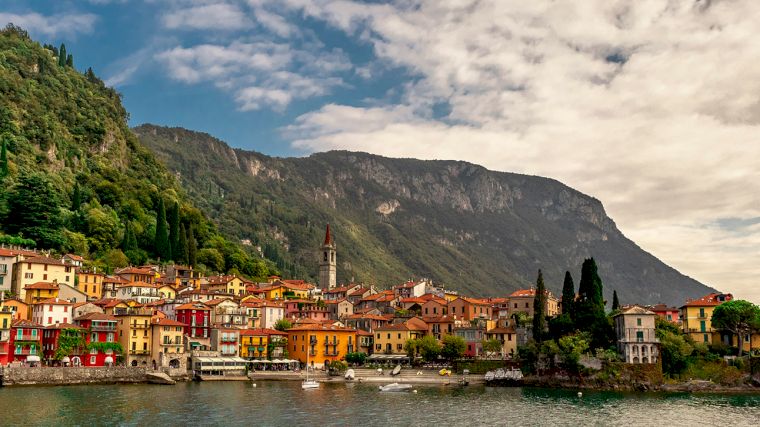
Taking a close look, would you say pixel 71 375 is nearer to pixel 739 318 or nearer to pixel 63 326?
pixel 63 326

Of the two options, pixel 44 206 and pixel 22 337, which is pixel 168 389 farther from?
pixel 44 206

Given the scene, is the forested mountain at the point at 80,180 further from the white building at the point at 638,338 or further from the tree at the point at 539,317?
the white building at the point at 638,338

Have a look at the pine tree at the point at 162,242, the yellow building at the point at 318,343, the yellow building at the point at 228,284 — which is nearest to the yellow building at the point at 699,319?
the yellow building at the point at 318,343

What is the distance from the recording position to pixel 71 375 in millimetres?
88000

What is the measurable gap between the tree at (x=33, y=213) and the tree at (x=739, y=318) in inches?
3715

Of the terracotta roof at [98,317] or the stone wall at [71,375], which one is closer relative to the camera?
the stone wall at [71,375]

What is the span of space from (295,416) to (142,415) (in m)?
11.9

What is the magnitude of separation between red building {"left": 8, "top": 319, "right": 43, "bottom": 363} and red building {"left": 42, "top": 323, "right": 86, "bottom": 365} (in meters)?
0.96

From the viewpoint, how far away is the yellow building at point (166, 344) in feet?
322

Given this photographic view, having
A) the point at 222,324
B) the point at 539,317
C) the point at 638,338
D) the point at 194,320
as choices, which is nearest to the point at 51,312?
the point at 194,320

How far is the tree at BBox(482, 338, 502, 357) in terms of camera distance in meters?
107

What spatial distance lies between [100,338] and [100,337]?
0.43ft

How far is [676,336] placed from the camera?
305 feet

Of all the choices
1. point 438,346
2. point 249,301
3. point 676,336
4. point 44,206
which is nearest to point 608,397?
point 676,336
